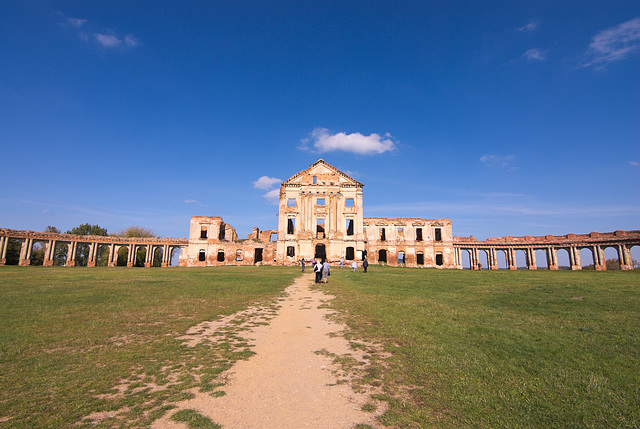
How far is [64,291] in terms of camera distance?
14.9 m

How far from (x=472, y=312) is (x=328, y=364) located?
6.79 m

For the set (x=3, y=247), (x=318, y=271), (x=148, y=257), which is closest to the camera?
(x=318, y=271)

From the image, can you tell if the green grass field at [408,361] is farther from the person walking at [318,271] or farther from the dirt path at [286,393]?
the person walking at [318,271]

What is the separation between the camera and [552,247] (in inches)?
1976

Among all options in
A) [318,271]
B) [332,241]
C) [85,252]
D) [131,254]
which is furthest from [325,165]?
[85,252]

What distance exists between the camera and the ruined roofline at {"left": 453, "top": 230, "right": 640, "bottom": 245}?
1720 inches

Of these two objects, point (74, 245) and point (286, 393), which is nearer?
point (286, 393)

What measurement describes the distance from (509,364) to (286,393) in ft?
14.0

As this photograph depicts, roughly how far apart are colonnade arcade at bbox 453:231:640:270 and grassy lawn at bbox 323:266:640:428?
1744 inches

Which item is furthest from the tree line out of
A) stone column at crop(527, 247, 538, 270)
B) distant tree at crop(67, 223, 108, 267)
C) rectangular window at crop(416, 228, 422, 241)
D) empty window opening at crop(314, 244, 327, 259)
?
stone column at crop(527, 247, 538, 270)

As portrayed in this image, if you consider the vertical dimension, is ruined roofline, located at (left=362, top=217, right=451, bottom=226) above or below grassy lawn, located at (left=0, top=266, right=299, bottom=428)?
above

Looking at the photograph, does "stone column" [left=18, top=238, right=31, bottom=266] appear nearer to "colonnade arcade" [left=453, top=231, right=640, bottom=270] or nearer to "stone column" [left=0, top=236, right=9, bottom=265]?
"stone column" [left=0, top=236, right=9, bottom=265]

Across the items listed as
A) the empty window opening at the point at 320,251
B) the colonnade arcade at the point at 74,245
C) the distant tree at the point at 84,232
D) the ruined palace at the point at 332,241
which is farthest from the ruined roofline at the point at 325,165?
the distant tree at the point at 84,232

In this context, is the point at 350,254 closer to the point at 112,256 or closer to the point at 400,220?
the point at 400,220
